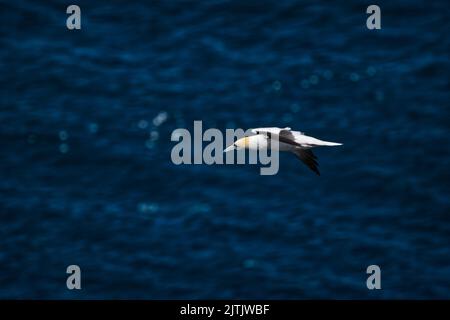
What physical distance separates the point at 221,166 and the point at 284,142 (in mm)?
17342

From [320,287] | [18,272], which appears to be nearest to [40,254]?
[18,272]

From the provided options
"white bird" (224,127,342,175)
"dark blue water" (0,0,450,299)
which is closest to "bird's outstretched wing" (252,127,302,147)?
"white bird" (224,127,342,175)

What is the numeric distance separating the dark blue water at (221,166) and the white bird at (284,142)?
13470 millimetres

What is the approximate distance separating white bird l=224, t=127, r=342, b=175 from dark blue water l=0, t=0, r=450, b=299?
1347 centimetres

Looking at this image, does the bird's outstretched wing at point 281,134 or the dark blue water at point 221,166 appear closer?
the bird's outstretched wing at point 281,134

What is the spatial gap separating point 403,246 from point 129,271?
1177 cm

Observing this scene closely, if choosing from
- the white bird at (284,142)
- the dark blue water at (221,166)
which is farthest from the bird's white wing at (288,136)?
the dark blue water at (221,166)

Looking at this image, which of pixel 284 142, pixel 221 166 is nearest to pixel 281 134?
pixel 284 142

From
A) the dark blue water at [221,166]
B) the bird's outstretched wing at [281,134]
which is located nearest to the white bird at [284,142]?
the bird's outstretched wing at [281,134]

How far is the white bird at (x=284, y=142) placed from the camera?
52812 mm

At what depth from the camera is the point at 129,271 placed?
6869 cm

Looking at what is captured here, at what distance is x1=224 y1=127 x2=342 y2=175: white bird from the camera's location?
2079 inches

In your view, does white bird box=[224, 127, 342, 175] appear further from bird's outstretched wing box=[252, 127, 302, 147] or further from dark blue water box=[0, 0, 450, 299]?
dark blue water box=[0, 0, 450, 299]

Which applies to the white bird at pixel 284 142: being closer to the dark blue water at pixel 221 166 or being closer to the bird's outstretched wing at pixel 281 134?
the bird's outstretched wing at pixel 281 134
